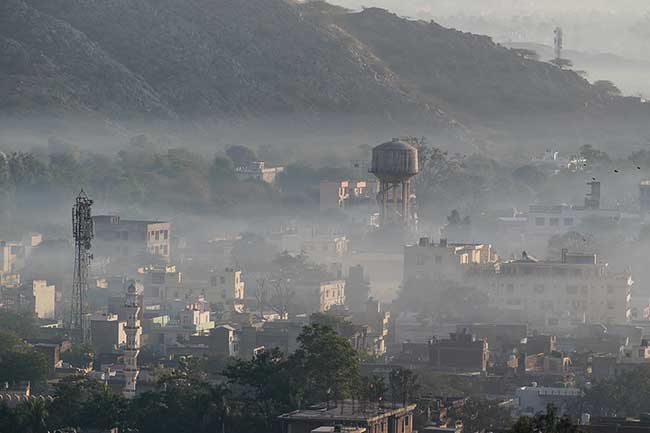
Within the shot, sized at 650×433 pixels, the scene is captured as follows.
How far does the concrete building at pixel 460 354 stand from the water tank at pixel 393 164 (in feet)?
94.6

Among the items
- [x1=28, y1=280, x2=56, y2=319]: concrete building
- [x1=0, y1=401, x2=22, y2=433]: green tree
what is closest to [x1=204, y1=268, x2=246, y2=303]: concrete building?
[x1=28, y1=280, x2=56, y2=319]: concrete building

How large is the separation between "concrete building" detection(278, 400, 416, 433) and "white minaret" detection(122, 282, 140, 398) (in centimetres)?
604

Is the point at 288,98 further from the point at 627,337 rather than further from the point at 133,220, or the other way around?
the point at 627,337

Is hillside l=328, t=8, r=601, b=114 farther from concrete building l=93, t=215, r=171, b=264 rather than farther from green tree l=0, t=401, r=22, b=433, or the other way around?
green tree l=0, t=401, r=22, b=433

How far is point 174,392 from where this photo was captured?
173 ft

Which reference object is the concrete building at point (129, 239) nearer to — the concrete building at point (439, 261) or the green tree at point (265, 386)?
the concrete building at point (439, 261)

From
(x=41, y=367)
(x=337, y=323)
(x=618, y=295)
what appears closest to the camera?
(x=41, y=367)

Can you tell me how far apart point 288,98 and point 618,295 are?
61444 mm

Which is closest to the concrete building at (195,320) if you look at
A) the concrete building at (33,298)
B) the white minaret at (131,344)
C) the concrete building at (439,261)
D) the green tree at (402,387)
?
the white minaret at (131,344)

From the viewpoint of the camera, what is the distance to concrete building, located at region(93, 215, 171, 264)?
3494 inches

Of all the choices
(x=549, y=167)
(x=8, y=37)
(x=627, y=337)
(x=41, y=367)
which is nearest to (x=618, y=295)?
(x=627, y=337)

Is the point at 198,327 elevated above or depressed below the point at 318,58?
below

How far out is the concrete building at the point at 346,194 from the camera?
4126 inches

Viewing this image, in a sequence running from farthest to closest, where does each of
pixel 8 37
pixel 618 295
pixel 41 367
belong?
pixel 8 37
pixel 618 295
pixel 41 367
